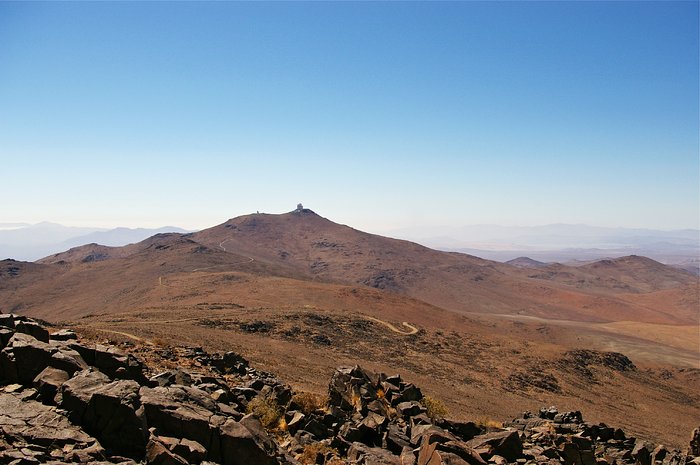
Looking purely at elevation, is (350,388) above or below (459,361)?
above

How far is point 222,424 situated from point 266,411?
14.4 feet

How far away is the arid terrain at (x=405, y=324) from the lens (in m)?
31.2

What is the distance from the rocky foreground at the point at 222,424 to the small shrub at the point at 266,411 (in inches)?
1.8

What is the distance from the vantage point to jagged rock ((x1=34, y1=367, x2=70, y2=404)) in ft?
30.4

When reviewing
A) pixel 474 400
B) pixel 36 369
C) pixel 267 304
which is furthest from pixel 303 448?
pixel 267 304

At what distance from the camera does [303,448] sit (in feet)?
39.2

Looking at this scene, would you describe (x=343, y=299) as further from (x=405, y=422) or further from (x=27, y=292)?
(x=27, y=292)

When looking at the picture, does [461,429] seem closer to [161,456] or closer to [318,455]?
[318,455]

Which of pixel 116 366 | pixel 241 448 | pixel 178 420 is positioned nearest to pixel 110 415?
pixel 178 420

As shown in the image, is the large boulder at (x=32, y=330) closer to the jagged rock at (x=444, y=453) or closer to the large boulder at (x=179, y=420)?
the large boulder at (x=179, y=420)

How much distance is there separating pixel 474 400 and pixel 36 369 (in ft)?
85.6

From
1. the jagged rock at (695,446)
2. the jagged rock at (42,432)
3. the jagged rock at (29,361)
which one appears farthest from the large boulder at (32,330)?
the jagged rock at (695,446)

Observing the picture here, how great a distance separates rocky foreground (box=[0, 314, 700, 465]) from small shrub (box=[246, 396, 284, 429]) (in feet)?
0.15

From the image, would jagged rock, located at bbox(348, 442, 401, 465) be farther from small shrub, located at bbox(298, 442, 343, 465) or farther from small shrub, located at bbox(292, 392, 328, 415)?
small shrub, located at bbox(292, 392, 328, 415)
